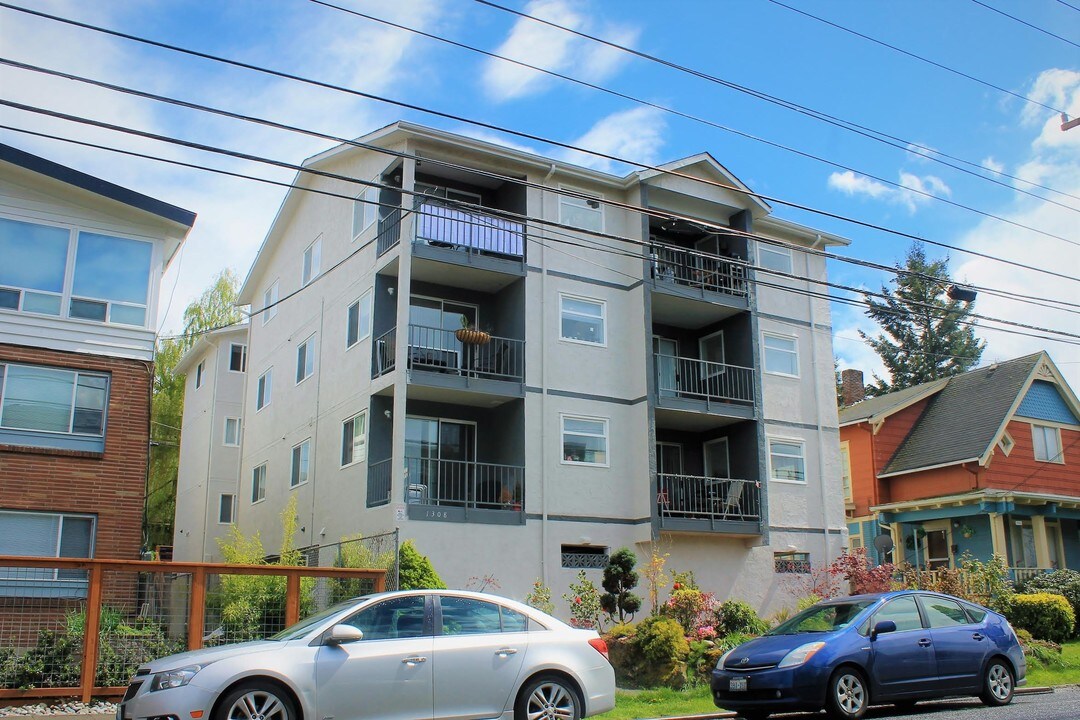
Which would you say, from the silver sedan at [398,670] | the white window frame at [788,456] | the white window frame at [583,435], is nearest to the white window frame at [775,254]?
the white window frame at [788,456]

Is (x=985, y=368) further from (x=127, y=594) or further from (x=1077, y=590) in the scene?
(x=127, y=594)

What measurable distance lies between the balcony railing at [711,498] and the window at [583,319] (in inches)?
142

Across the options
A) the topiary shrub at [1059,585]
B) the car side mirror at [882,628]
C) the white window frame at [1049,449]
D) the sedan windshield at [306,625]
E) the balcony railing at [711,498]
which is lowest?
the car side mirror at [882,628]

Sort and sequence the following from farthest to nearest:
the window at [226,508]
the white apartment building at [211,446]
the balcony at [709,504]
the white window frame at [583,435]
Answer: the white apartment building at [211,446]
the window at [226,508]
the balcony at [709,504]
the white window frame at [583,435]

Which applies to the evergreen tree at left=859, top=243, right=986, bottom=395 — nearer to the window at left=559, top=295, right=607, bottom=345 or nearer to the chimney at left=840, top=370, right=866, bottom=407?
the chimney at left=840, top=370, right=866, bottom=407

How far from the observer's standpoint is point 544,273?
23.5 metres

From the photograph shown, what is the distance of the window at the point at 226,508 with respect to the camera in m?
31.8

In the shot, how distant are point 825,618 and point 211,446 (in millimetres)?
23948

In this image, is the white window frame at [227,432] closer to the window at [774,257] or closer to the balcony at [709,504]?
the balcony at [709,504]

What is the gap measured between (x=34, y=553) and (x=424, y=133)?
11.2 meters

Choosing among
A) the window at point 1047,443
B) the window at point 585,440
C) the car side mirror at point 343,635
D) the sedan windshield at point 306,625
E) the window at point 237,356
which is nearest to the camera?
the car side mirror at point 343,635

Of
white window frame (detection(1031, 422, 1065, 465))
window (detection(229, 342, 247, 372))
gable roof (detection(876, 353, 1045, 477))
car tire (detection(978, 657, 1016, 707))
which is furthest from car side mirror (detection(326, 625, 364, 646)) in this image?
white window frame (detection(1031, 422, 1065, 465))

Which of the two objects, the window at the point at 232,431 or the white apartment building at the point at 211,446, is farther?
the window at the point at 232,431

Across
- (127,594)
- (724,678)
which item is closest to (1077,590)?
(724,678)
